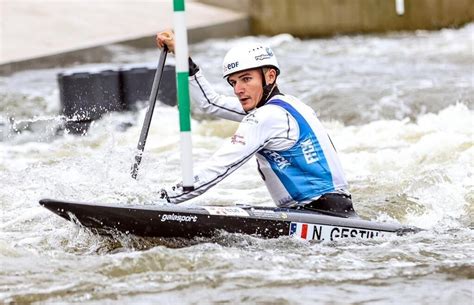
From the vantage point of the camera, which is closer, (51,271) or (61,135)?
(51,271)

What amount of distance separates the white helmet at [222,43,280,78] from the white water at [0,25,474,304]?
3.11 ft

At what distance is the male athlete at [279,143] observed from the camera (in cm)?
590

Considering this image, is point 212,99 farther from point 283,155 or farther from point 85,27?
point 85,27

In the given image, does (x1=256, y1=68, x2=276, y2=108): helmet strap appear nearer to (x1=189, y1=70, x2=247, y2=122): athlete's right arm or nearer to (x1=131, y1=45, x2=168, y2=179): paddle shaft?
(x1=189, y1=70, x2=247, y2=122): athlete's right arm

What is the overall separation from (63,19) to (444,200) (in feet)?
38.0

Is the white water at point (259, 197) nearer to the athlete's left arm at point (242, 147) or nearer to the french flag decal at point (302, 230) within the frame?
the french flag decal at point (302, 230)

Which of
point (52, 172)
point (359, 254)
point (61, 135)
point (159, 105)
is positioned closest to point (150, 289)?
point (359, 254)

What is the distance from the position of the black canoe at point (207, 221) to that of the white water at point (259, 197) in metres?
0.07

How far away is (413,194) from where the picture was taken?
8.01 metres

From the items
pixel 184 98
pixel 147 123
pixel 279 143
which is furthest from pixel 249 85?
pixel 147 123

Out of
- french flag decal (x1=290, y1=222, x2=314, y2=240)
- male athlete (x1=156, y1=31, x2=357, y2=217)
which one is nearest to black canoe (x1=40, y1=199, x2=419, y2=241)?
french flag decal (x1=290, y1=222, x2=314, y2=240)

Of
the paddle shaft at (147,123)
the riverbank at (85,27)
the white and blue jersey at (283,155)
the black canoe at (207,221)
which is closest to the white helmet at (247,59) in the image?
the white and blue jersey at (283,155)

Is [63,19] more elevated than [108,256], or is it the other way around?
[63,19]

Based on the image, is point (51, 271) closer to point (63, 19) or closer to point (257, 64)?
point (257, 64)
